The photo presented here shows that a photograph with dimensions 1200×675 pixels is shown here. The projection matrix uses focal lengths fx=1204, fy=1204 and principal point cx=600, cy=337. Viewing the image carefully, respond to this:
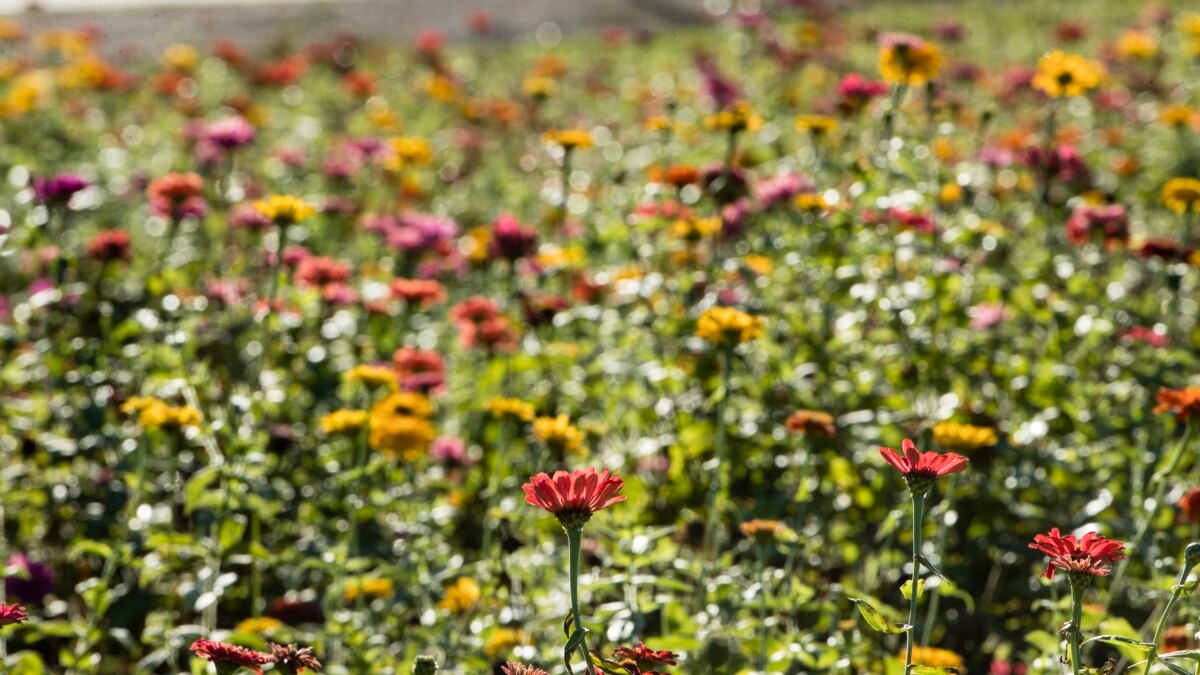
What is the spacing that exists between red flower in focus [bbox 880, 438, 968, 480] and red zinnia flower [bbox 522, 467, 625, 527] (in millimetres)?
378

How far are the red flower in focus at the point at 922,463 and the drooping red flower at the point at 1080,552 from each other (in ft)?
0.50

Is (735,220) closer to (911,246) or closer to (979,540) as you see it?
(911,246)

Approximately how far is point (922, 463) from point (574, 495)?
0.49 metres

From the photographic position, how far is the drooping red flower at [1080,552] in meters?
1.63

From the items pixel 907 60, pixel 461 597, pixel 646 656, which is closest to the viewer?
pixel 646 656

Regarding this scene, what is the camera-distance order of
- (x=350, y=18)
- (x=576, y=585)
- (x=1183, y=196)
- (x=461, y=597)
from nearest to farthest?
(x=576, y=585) < (x=461, y=597) < (x=1183, y=196) < (x=350, y=18)

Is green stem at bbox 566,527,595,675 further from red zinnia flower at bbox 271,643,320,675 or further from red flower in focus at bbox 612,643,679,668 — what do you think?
red zinnia flower at bbox 271,643,320,675

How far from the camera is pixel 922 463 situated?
1.68 meters

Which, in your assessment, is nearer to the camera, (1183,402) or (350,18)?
(1183,402)

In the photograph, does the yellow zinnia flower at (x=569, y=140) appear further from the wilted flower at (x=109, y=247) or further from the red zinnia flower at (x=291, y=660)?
the red zinnia flower at (x=291, y=660)

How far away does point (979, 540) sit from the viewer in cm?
317

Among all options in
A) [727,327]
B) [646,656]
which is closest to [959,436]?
[727,327]

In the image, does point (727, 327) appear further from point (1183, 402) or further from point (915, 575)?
point (915, 575)

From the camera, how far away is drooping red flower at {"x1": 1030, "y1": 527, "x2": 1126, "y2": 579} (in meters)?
1.63
